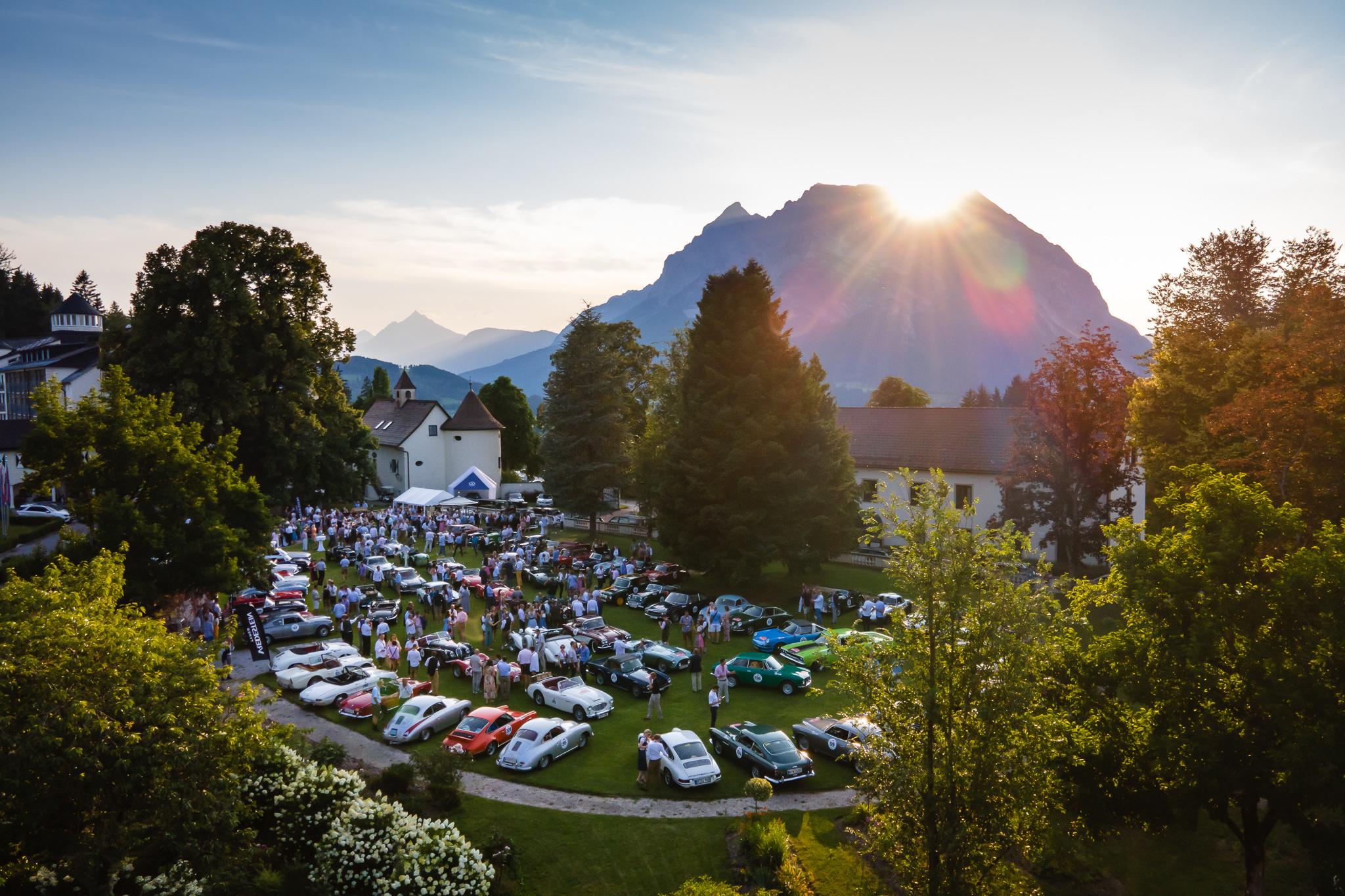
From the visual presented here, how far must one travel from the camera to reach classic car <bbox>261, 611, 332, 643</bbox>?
2911 cm

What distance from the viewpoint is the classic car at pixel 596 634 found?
88.9 ft

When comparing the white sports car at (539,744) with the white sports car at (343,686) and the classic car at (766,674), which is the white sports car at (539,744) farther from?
the classic car at (766,674)

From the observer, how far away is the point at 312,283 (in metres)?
40.0

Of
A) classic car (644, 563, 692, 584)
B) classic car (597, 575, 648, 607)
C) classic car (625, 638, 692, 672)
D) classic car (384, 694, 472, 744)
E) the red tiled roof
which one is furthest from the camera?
the red tiled roof

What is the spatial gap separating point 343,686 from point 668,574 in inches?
679

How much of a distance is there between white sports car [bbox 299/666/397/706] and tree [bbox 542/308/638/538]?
2468 centimetres

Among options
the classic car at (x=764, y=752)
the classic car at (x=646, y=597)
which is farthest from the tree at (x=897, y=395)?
the classic car at (x=764, y=752)

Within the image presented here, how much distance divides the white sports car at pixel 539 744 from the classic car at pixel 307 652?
31.0 feet

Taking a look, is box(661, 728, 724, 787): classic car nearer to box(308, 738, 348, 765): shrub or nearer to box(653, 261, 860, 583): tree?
box(308, 738, 348, 765): shrub

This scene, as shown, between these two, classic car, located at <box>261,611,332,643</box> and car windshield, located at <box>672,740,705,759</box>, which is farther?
classic car, located at <box>261,611,332,643</box>

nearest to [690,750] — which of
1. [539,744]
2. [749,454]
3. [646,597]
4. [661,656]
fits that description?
[539,744]

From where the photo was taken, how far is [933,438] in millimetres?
48812

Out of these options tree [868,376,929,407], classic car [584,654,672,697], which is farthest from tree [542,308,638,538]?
tree [868,376,929,407]

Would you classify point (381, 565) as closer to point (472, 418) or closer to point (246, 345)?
point (246, 345)
